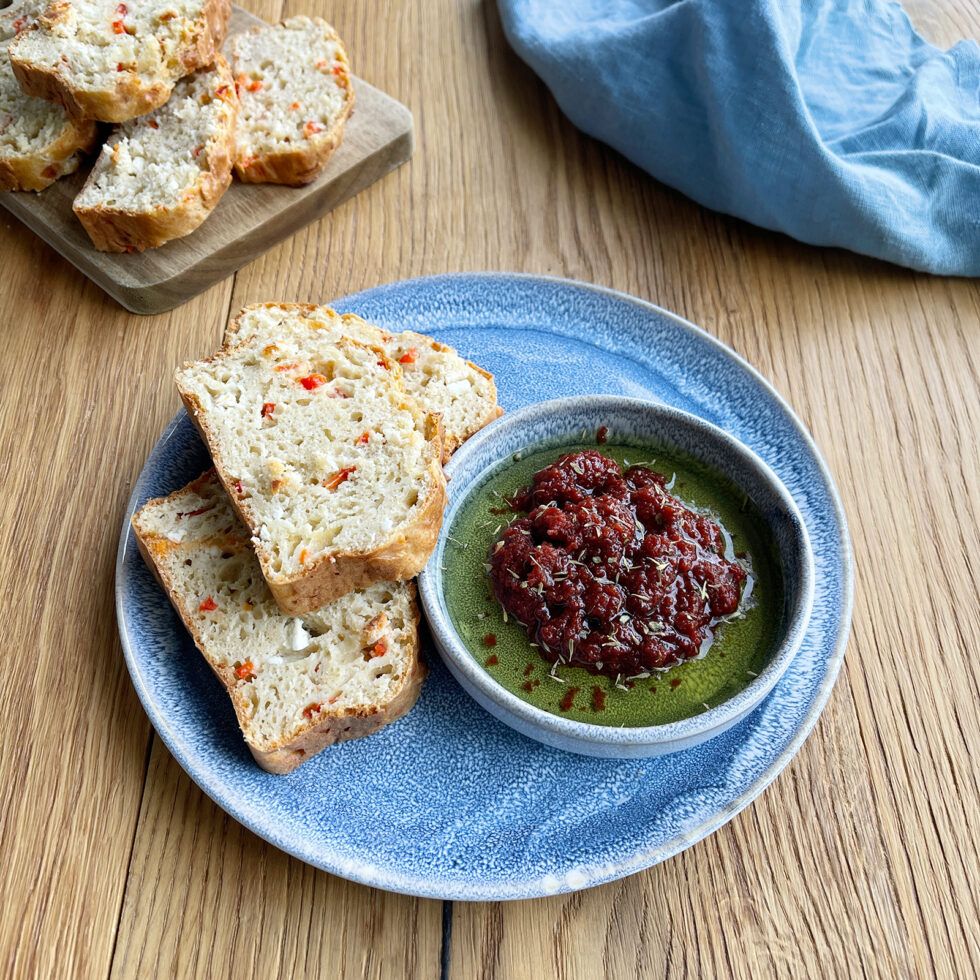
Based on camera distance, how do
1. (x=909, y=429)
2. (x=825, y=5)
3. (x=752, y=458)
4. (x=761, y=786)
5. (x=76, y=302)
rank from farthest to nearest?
(x=825, y=5) → (x=76, y=302) → (x=909, y=429) → (x=752, y=458) → (x=761, y=786)

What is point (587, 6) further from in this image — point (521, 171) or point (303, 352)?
point (303, 352)

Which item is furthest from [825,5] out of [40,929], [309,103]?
[40,929]

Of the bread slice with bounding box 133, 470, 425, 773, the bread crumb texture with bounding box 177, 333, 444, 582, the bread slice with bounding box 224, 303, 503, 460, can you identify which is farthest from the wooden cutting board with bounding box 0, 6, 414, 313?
the bread slice with bounding box 133, 470, 425, 773

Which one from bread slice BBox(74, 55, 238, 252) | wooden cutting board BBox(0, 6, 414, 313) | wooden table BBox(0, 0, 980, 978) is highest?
bread slice BBox(74, 55, 238, 252)

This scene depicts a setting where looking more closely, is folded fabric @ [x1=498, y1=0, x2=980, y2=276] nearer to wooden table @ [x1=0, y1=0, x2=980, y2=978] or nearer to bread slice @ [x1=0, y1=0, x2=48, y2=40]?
wooden table @ [x1=0, y1=0, x2=980, y2=978]

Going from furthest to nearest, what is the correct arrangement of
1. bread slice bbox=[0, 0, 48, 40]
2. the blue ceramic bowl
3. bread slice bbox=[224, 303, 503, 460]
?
bread slice bbox=[0, 0, 48, 40]
bread slice bbox=[224, 303, 503, 460]
the blue ceramic bowl

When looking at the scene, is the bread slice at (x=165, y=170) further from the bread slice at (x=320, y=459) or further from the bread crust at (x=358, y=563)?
the bread crust at (x=358, y=563)
